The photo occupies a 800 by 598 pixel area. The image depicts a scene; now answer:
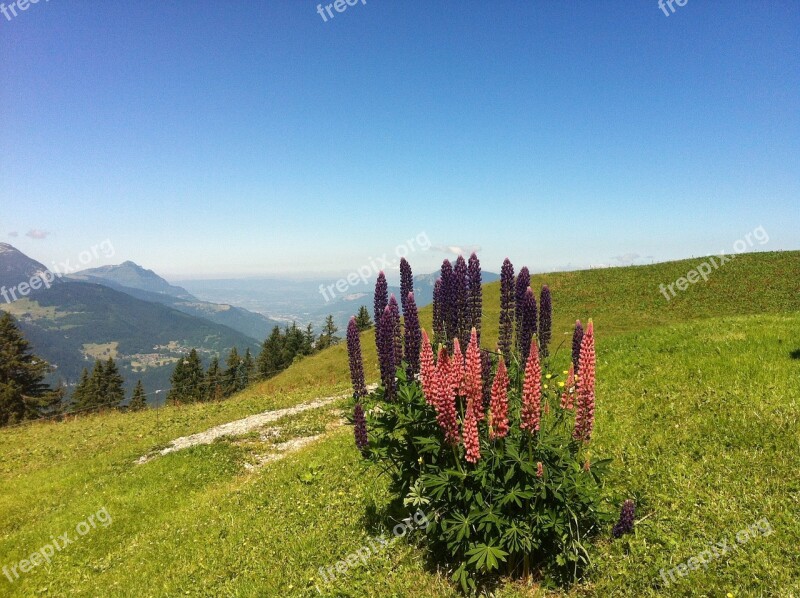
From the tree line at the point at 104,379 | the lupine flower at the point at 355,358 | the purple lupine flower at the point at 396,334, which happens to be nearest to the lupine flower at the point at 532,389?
the purple lupine flower at the point at 396,334

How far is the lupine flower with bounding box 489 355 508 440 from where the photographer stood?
539cm

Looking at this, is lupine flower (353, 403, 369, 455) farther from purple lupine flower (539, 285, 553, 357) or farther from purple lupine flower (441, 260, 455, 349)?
purple lupine flower (539, 285, 553, 357)

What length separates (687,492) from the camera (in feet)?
23.3

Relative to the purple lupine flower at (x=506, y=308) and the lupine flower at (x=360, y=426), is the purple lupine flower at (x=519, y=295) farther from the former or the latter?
the lupine flower at (x=360, y=426)

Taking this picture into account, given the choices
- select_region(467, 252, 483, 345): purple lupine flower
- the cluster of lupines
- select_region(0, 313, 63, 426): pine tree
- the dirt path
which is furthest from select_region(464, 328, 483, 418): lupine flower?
select_region(0, 313, 63, 426): pine tree

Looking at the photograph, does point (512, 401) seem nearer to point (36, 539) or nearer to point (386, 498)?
point (386, 498)

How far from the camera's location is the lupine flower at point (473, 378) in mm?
Answer: 5535

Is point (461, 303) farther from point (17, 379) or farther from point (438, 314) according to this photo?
point (17, 379)

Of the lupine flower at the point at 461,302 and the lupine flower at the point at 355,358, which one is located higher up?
the lupine flower at the point at 461,302

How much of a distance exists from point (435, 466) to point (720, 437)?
6503 mm

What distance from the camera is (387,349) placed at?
27.3 ft

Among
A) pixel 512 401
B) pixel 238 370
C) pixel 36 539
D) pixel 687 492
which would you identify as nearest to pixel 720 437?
pixel 687 492

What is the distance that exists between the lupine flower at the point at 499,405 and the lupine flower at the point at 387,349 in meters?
2.86

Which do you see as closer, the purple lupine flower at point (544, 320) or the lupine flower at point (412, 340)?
the lupine flower at point (412, 340)
